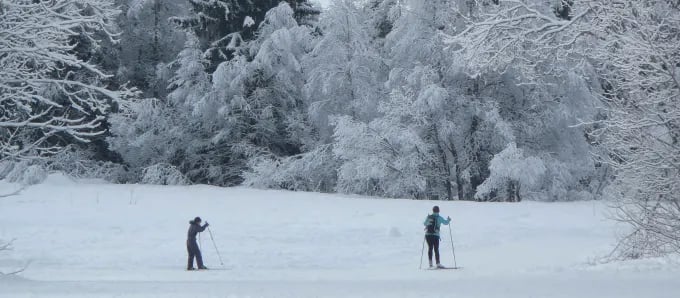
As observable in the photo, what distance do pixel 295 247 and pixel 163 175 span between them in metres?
14.3

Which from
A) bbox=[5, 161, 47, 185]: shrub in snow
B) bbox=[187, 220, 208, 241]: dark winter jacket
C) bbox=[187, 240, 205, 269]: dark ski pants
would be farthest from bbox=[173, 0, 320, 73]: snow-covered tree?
bbox=[187, 240, 205, 269]: dark ski pants

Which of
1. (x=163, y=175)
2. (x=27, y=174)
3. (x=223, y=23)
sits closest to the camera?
(x=27, y=174)

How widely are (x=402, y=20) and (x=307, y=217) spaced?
1054 cm

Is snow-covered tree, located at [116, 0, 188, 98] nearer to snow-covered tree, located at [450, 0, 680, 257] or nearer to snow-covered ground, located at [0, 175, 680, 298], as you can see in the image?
snow-covered ground, located at [0, 175, 680, 298]

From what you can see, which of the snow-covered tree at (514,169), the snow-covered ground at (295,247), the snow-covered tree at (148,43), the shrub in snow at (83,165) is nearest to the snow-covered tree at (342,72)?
the snow-covered ground at (295,247)

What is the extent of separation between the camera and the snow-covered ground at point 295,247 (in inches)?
502

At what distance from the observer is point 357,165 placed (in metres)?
28.5

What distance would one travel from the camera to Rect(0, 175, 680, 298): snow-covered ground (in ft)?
41.9

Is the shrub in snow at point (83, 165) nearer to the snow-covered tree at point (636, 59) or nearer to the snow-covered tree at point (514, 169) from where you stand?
the snow-covered tree at point (514, 169)

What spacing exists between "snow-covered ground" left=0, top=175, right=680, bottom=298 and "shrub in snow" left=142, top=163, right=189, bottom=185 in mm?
3641

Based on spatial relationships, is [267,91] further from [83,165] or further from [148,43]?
[83,165]

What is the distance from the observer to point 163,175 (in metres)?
32.8

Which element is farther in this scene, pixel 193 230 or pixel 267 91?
pixel 267 91

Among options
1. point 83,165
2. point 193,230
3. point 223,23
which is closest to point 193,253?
point 193,230
